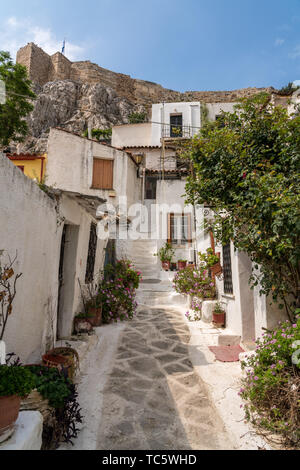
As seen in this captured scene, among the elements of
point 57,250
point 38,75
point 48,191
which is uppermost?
point 38,75

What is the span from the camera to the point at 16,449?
1.88 m

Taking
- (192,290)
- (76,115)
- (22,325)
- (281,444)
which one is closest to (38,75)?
(76,115)

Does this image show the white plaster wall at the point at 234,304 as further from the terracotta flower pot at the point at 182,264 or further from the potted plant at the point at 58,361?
the terracotta flower pot at the point at 182,264

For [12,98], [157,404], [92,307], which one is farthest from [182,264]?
[12,98]

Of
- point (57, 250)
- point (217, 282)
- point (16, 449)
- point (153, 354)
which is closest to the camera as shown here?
point (16, 449)

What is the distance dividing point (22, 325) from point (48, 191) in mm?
2257

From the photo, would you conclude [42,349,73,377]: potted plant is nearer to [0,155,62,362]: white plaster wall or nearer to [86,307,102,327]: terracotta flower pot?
[0,155,62,362]: white plaster wall

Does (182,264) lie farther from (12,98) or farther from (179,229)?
(12,98)

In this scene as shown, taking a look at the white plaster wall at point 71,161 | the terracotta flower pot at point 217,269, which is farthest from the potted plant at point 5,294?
the white plaster wall at point 71,161

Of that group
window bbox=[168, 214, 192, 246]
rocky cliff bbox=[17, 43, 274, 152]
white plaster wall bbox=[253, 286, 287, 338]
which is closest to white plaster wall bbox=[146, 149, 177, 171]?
window bbox=[168, 214, 192, 246]

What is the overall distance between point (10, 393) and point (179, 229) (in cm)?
1495

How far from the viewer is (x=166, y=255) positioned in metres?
15.2

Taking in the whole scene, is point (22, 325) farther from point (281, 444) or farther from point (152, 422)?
point (281, 444)

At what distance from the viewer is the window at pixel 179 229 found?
16.3 meters
